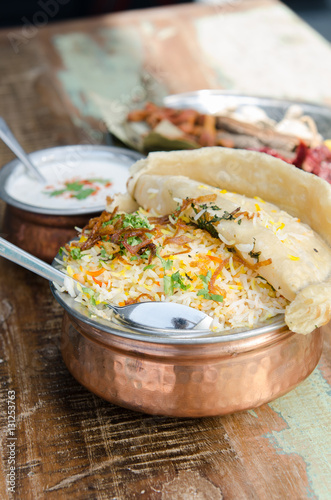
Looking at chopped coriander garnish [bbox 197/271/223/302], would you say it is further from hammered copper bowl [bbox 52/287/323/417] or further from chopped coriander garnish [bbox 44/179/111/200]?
chopped coriander garnish [bbox 44/179/111/200]


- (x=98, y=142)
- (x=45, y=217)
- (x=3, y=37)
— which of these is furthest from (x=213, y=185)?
(x=3, y=37)

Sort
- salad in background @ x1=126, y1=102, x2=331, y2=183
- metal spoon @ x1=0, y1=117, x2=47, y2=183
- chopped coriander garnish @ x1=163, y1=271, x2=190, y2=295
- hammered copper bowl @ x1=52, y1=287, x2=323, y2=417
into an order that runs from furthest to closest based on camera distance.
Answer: salad in background @ x1=126, y1=102, x2=331, y2=183
metal spoon @ x1=0, y1=117, x2=47, y2=183
chopped coriander garnish @ x1=163, y1=271, x2=190, y2=295
hammered copper bowl @ x1=52, y1=287, x2=323, y2=417

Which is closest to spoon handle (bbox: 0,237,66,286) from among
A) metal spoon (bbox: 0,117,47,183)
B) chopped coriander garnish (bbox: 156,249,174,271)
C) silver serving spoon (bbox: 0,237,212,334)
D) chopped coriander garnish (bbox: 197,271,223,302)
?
silver serving spoon (bbox: 0,237,212,334)

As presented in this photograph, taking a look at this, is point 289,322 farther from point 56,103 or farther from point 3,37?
point 3,37

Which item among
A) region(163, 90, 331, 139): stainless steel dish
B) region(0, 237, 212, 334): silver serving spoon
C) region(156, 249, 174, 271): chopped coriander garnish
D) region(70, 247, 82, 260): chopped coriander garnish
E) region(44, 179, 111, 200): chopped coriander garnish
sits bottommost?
region(163, 90, 331, 139): stainless steel dish

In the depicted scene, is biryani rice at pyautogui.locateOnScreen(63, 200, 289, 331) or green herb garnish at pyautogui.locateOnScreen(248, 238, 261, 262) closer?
biryani rice at pyautogui.locateOnScreen(63, 200, 289, 331)

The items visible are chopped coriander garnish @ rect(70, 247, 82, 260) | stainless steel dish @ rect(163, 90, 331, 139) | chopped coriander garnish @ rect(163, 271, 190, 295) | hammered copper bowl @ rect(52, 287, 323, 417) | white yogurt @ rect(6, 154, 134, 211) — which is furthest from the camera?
stainless steel dish @ rect(163, 90, 331, 139)

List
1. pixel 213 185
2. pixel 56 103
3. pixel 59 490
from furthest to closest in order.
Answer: pixel 56 103, pixel 213 185, pixel 59 490
